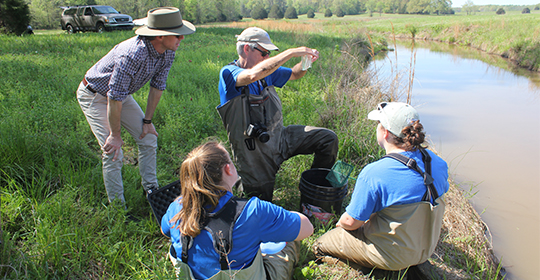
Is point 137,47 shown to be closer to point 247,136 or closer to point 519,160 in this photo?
point 247,136

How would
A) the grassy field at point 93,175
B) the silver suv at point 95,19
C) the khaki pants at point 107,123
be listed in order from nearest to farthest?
1. the grassy field at point 93,175
2. the khaki pants at point 107,123
3. the silver suv at point 95,19

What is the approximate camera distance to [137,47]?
2.46m

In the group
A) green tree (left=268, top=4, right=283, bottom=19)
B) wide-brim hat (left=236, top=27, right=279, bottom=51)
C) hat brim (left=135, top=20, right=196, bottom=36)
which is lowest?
green tree (left=268, top=4, right=283, bottom=19)

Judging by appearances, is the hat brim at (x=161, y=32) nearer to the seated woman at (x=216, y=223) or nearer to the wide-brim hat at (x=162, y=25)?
the wide-brim hat at (x=162, y=25)

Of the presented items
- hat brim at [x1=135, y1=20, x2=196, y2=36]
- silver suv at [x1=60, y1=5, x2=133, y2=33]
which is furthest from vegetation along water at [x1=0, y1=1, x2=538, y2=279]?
silver suv at [x1=60, y1=5, x2=133, y2=33]

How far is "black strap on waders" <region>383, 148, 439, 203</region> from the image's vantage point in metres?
1.85

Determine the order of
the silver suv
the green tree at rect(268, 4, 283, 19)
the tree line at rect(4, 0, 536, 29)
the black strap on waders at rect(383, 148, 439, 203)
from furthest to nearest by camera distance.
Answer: the green tree at rect(268, 4, 283, 19) < the tree line at rect(4, 0, 536, 29) < the silver suv < the black strap on waders at rect(383, 148, 439, 203)

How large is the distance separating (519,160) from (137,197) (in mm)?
5681

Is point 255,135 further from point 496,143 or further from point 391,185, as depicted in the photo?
point 496,143

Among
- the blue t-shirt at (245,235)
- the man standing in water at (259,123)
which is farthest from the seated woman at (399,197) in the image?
the man standing in water at (259,123)

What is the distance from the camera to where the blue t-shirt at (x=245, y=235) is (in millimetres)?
1601

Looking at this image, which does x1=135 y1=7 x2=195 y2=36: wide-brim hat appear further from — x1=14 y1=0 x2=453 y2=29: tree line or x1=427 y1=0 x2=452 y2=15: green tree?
x1=427 y1=0 x2=452 y2=15: green tree

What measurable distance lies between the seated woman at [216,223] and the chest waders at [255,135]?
122cm

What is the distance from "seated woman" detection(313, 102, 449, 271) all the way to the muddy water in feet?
5.87
